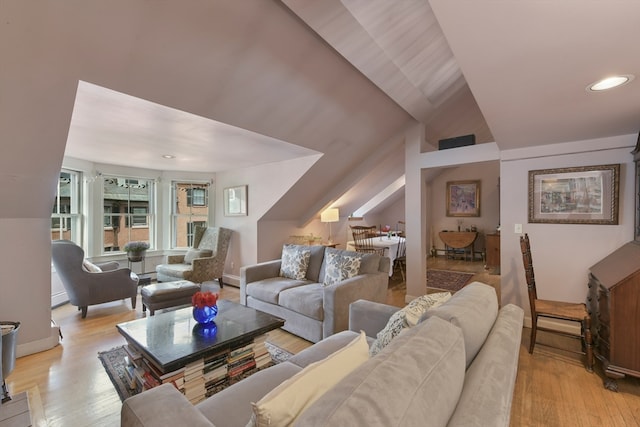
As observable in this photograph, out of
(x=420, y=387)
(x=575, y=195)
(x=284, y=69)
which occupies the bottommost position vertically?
(x=420, y=387)

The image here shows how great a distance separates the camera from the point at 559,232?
2.93 metres

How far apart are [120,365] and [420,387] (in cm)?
261

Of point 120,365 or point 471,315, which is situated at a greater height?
point 471,315

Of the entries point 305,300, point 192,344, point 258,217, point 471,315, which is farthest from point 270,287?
point 471,315

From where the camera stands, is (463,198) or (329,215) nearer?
(329,215)

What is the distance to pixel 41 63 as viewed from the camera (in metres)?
1.59

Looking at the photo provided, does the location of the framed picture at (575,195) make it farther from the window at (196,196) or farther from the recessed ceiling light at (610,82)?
the window at (196,196)

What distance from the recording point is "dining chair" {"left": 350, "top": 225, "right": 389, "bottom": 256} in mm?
4719

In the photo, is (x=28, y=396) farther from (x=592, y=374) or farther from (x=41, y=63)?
(x=592, y=374)

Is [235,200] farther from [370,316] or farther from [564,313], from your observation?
[564,313]

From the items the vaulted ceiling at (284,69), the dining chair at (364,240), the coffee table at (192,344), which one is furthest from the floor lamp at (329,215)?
the coffee table at (192,344)

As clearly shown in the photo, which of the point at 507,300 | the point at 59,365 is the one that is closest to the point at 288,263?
the point at 59,365

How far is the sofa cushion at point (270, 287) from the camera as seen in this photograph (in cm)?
296

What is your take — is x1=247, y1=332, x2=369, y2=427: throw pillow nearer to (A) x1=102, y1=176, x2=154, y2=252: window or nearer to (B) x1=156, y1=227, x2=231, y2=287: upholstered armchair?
(B) x1=156, y1=227, x2=231, y2=287: upholstered armchair
